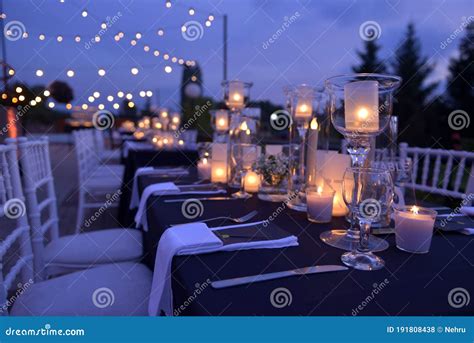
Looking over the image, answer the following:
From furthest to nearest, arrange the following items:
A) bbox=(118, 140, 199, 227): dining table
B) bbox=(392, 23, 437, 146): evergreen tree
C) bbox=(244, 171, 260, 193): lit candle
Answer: bbox=(392, 23, 437, 146): evergreen tree < bbox=(118, 140, 199, 227): dining table < bbox=(244, 171, 260, 193): lit candle

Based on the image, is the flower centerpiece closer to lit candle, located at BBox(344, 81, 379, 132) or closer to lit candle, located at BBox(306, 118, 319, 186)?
lit candle, located at BBox(306, 118, 319, 186)

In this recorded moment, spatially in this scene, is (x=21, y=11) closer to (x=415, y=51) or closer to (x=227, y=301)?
(x=227, y=301)

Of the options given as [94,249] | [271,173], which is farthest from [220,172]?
[94,249]

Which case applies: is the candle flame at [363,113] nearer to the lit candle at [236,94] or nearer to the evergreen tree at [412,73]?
the lit candle at [236,94]

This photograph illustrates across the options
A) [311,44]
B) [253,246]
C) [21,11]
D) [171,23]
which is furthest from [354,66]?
[253,246]

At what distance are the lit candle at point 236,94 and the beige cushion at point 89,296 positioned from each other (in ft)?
3.35

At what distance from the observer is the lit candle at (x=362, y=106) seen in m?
0.74

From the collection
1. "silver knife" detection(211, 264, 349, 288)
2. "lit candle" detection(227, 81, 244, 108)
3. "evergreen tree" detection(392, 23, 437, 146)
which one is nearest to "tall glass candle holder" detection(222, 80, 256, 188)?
"lit candle" detection(227, 81, 244, 108)

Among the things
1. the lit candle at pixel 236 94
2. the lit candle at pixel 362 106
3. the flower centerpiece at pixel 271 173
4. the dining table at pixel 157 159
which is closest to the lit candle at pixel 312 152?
the flower centerpiece at pixel 271 173

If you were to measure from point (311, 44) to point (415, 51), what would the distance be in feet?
37.7

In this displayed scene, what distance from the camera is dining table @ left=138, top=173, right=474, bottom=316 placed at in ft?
1.72

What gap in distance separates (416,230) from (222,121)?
5.13 ft

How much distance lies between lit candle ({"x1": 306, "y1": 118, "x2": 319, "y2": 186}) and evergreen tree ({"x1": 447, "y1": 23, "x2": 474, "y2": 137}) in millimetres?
10066

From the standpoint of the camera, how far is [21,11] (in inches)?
87.5
